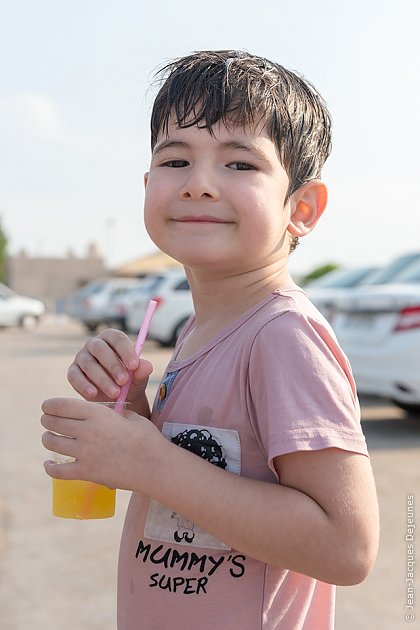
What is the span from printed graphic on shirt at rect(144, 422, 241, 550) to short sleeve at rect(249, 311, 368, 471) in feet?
0.18

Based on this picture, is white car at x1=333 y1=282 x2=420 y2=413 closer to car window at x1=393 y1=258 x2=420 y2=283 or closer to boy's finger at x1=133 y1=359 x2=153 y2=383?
car window at x1=393 y1=258 x2=420 y2=283

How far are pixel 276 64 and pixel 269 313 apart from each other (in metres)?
0.48

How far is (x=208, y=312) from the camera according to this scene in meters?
1.53

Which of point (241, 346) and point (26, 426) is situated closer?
point (241, 346)

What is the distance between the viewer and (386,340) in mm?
7012

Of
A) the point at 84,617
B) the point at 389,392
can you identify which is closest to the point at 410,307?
the point at 389,392

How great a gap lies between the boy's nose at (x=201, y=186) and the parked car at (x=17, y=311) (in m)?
23.7

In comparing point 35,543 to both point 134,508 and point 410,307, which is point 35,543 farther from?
point 410,307

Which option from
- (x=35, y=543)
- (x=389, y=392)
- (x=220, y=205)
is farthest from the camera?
(x=389, y=392)

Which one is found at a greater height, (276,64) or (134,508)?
(276,64)

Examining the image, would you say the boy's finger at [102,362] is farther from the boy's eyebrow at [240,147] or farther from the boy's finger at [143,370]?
the boy's eyebrow at [240,147]

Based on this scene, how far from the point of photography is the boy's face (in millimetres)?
1379

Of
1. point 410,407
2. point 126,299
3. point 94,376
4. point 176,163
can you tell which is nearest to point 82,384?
point 94,376

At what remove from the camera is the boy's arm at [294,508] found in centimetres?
119
